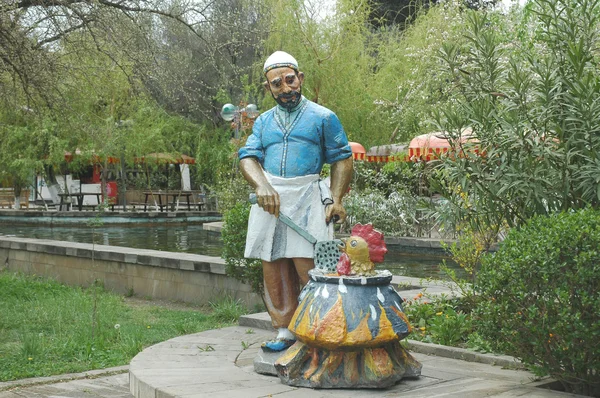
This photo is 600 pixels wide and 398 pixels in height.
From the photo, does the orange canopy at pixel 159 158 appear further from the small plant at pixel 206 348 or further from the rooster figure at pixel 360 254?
the rooster figure at pixel 360 254

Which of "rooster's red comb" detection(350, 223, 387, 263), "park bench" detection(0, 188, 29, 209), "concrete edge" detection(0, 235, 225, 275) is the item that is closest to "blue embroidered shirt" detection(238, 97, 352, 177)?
"rooster's red comb" detection(350, 223, 387, 263)

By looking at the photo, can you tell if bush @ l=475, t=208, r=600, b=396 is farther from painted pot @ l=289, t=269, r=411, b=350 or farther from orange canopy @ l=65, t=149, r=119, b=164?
orange canopy @ l=65, t=149, r=119, b=164

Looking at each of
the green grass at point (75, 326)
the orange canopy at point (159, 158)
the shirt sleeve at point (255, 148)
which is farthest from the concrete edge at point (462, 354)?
the orange canopy at point (159, 158)

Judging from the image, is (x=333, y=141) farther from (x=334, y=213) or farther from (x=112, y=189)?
(x=112, y=189)

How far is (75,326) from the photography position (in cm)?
866

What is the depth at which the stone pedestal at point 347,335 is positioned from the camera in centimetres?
502

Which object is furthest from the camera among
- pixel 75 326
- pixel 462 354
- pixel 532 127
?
pixel 75 326

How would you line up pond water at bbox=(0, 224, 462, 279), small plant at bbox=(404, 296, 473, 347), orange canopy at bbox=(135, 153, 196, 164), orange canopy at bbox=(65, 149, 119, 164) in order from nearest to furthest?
1. small plant at bbox=(404, 296, 473, 347)
2. pond water at bbox=(0, 224, 462, 279)
3. orange canopy at bbox=(65, 149, 119, 164)
4. orange canopy at bbox=(135, 153, 196, 164)

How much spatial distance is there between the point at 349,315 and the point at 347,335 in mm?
126

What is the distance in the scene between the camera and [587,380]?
4895 millimetres

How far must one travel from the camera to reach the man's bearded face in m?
5.80

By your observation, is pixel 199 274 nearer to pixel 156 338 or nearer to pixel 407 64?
pixel 156 338

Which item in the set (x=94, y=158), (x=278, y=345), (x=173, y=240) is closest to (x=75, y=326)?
(x=278, y=345)

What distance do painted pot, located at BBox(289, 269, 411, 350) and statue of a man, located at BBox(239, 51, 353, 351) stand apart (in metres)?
0.55
